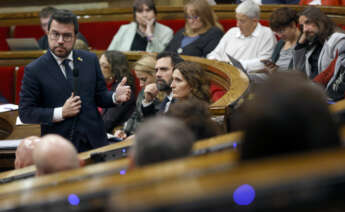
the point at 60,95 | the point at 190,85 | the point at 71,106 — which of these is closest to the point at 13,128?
the point at 60,95

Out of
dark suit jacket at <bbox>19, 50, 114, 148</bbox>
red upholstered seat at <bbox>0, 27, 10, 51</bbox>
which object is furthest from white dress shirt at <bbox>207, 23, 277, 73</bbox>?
red upholstered seat at <bbox>0, 27, 10, 51</bbox>

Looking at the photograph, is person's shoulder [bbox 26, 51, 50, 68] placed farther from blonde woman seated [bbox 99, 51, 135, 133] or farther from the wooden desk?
blonde woman seated [bbox 99, 51, 135, 133]

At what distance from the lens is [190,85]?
7.57 ft

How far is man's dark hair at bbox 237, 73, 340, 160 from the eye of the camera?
0.64 metres

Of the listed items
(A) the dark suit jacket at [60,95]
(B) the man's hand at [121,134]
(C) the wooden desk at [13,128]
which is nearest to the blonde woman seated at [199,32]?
(B) the man's hand at [121,134]

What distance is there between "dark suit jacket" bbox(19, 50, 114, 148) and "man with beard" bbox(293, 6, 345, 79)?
102 centimetres

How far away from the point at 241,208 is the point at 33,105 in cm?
165

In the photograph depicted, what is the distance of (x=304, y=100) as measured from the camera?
65 centimetres

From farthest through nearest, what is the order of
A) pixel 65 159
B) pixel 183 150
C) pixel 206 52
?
pixel 206 52
pixel 65 159
pixel 183 150

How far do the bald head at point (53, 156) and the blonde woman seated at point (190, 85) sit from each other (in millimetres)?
1274

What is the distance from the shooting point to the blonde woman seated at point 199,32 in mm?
3600

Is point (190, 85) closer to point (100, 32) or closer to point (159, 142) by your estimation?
point (159, 142)

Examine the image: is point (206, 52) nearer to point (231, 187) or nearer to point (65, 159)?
point (65, 159)

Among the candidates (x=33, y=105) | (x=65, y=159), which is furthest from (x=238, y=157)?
(x=33, y=105)
